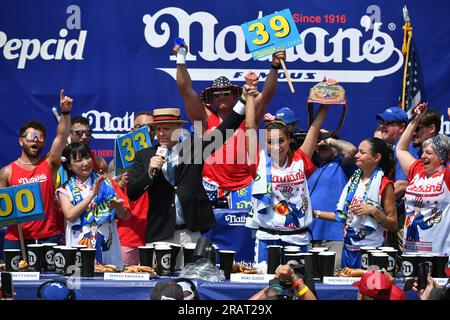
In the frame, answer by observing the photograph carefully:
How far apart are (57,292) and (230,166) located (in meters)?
3.35

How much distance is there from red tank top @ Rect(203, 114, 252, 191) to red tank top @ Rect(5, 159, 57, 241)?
1373mm

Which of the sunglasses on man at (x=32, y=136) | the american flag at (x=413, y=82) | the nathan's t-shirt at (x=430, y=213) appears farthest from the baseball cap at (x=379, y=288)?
the american flag at (x=413, y=82)

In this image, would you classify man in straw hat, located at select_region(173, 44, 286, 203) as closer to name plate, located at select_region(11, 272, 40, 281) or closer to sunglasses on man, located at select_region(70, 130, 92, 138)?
sunglasses on man, located at select_region(70, 130, 92, 138)

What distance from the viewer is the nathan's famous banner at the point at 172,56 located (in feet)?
31.9

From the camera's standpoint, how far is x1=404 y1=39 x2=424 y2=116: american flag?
9453mm

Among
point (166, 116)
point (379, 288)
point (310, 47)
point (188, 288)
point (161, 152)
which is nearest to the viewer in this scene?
point (379, 288)

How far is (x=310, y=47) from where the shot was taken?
977 cm

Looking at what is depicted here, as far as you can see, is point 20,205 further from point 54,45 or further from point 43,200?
point 54,45

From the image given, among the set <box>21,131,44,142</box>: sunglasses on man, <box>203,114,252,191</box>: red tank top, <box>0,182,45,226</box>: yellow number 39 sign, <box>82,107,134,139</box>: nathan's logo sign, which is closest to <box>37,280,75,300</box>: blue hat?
<box>0,182,45,226</box>: yellow number 39 sign

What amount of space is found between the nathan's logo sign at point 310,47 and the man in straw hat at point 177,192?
2.68 m

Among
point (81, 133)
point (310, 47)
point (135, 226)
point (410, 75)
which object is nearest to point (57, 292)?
point (135, 226)

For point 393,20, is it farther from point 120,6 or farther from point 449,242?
point 449,242

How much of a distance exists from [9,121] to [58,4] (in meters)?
1.29
